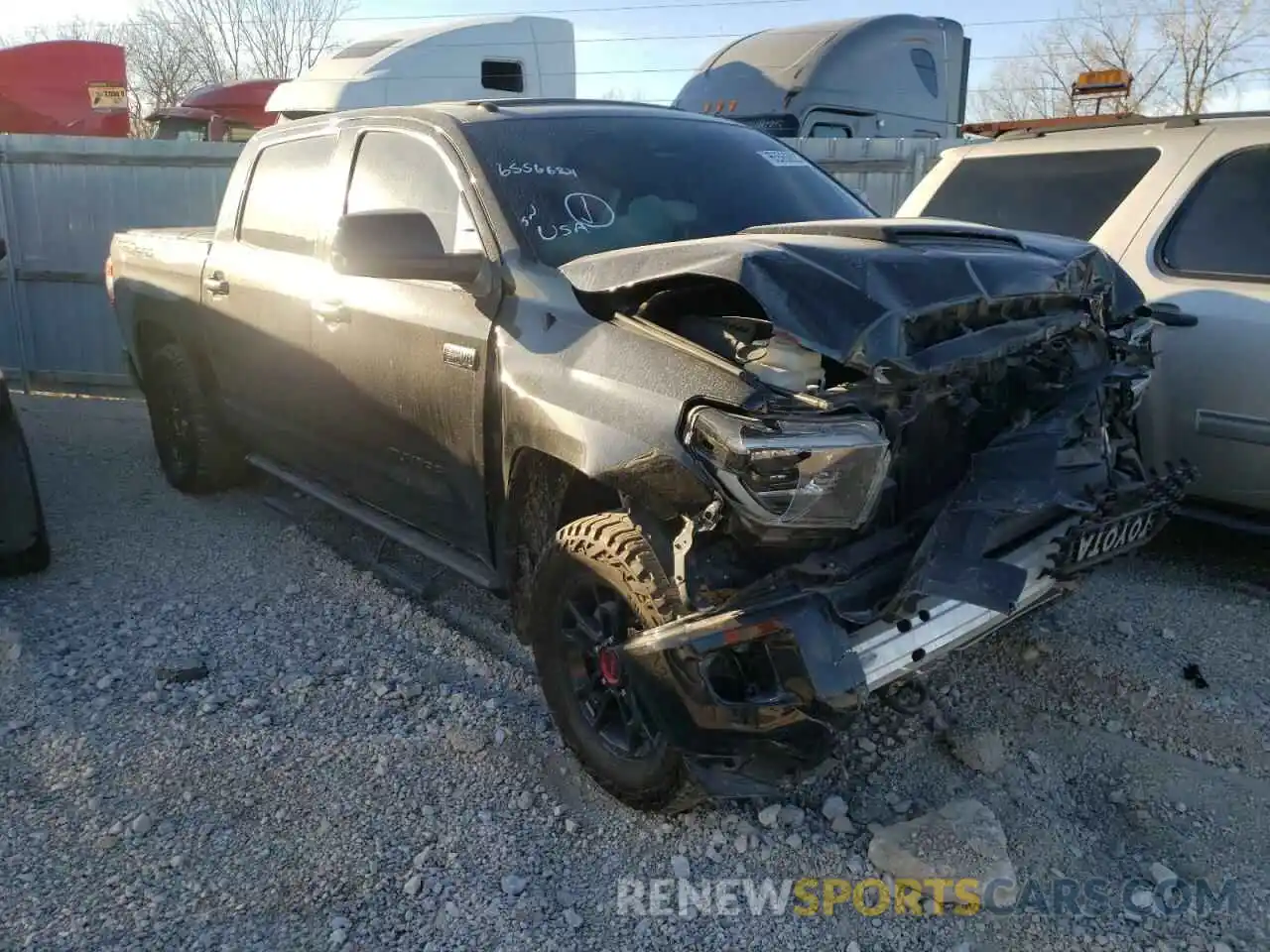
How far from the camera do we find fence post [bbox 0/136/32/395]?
881 centimetres

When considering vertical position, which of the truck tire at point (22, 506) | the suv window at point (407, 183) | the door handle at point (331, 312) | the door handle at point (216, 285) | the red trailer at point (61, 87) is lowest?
the truck tire at point (22, 506)

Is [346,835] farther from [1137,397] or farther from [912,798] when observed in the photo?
[1137,397]

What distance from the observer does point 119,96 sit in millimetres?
14359

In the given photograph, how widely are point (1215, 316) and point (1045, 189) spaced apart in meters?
1.22

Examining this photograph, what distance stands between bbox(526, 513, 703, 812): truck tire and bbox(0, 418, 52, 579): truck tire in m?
2.74

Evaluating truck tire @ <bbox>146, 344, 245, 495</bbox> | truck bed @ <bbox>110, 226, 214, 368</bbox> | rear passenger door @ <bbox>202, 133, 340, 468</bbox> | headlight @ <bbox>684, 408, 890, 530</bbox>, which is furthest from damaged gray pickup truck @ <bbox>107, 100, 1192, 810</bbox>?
truck tire @ <bbox>146, 344, 245, 495</bbox>

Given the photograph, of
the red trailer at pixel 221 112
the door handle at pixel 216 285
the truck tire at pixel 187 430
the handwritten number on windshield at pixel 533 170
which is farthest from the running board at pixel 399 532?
the red trailer at pixel 221 112

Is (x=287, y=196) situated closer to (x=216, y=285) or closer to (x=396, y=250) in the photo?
(x=216, y=285)

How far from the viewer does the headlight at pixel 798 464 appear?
7.59ft

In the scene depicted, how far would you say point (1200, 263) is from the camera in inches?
174

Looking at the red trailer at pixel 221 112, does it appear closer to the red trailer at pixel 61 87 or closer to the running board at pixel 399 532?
the red trailer at pixel 61 87

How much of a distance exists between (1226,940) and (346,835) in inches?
85.6

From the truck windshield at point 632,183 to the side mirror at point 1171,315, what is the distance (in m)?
1.31

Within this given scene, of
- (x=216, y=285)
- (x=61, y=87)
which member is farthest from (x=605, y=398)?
(x=61, y=87)
